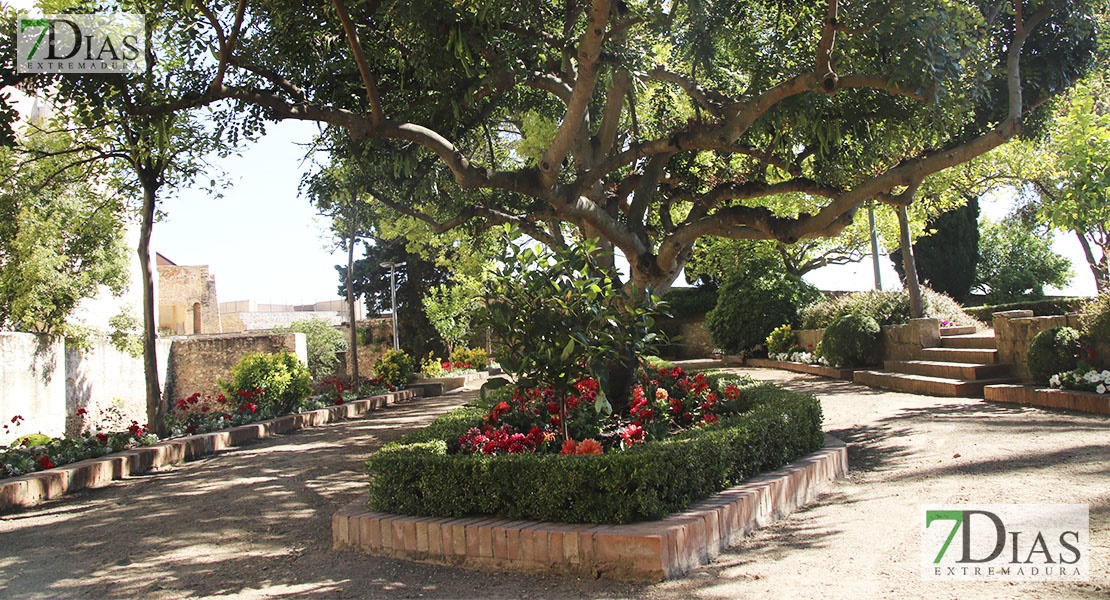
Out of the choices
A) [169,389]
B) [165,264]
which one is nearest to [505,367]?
[169,389]

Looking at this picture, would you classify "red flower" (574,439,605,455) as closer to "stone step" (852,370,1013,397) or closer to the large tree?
the large tree

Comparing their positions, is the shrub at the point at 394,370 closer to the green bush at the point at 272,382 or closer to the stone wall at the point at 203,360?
the stone wall at the point at 203,360

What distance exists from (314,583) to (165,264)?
4160 cm

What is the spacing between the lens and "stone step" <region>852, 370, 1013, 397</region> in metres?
10.4

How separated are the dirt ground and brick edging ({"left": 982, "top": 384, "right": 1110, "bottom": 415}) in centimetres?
30

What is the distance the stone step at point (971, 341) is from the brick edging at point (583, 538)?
26.0 ft

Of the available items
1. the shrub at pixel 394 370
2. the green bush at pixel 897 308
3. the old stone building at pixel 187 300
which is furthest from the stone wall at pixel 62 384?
the old stone building at pixel 187 300

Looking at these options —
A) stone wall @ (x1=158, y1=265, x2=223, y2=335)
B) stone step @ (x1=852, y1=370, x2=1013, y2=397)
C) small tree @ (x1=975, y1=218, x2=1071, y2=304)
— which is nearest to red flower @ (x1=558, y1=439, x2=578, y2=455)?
stone step @ (x1=852, y1=370, x2=1013, y2=397)

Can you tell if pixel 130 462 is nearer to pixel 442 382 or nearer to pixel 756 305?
pixel 442 382

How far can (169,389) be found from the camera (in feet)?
64.4

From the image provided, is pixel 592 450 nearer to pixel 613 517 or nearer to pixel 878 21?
pixel 613 517

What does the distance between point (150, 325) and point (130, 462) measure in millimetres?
2147

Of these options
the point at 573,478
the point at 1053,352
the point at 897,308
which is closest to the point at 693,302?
the point at 897,308

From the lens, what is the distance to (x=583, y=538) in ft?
13.2
